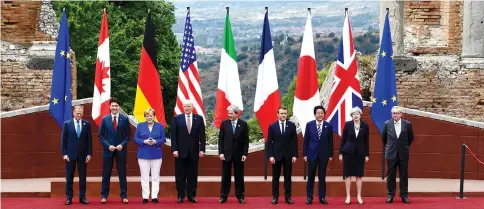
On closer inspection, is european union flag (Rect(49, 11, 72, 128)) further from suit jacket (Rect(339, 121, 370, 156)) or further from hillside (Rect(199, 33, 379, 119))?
hillside (Rect(199, 33, 379, 119))

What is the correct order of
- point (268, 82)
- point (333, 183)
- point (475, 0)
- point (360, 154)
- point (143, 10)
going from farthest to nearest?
1. point (143, 10)
2. point (475, 0)
3. point (268, 82)
4. point (333, 183)
5. point (360, 154)

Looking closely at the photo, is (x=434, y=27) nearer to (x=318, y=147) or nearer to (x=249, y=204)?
(x=318, y=147)

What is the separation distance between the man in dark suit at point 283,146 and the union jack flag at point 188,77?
3424 millimetres

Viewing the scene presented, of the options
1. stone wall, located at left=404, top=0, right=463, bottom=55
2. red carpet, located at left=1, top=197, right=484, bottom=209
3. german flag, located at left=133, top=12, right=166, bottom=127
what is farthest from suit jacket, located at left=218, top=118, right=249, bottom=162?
stone wall, located at left=404, top=0, right=463, bottom=55

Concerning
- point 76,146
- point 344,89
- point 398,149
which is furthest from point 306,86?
point 76,146

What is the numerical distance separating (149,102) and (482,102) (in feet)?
28.0

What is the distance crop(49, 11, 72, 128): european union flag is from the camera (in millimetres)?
24625

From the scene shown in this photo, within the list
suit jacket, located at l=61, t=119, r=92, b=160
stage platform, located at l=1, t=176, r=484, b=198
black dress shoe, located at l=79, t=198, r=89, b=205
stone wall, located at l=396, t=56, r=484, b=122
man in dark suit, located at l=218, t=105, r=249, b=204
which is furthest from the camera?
stone wall, located at l=396, t=56, r=484, b=122

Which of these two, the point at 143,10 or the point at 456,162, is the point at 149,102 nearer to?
the point at 456,162

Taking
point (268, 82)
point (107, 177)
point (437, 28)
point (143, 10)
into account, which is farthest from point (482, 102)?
point (143, 10)

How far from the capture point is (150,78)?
81.6 ft

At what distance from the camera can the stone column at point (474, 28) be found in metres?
29.6

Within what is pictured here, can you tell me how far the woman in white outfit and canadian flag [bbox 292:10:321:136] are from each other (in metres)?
3.57

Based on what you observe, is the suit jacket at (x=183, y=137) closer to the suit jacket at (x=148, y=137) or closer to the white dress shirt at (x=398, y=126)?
the suit jacket at (x=148, y=137)
